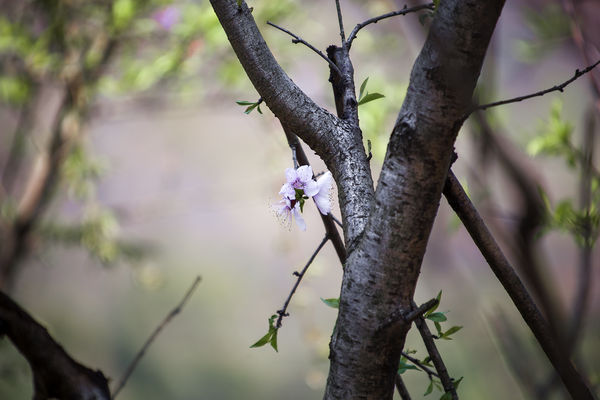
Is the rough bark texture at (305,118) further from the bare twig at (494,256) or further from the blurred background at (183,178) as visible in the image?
the blurred background at (183,178)

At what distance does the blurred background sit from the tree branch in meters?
0.57

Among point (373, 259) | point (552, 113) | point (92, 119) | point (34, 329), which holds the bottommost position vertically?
point (34, 329)

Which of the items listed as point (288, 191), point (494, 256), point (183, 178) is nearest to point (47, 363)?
point (288, 191)

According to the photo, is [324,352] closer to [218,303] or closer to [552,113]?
[218,303]

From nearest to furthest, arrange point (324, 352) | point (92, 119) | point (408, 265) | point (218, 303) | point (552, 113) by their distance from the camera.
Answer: point (408, 265) < point (552, 113) < point (324, 352) < point (92, 119) < point (218, 303)

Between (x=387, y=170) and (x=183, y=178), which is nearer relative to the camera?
(x=387, y=170)

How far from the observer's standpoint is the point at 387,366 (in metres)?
0.24

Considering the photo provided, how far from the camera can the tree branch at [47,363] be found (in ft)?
1.01

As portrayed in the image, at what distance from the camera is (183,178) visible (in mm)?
1335

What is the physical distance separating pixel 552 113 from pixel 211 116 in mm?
1047

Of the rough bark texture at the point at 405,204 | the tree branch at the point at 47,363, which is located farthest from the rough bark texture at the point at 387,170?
the tree branch at the point at 47,363

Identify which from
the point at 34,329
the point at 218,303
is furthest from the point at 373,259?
the point at 218,303

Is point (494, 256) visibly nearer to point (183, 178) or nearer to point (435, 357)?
point (435, 357)

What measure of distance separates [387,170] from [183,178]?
119cm
